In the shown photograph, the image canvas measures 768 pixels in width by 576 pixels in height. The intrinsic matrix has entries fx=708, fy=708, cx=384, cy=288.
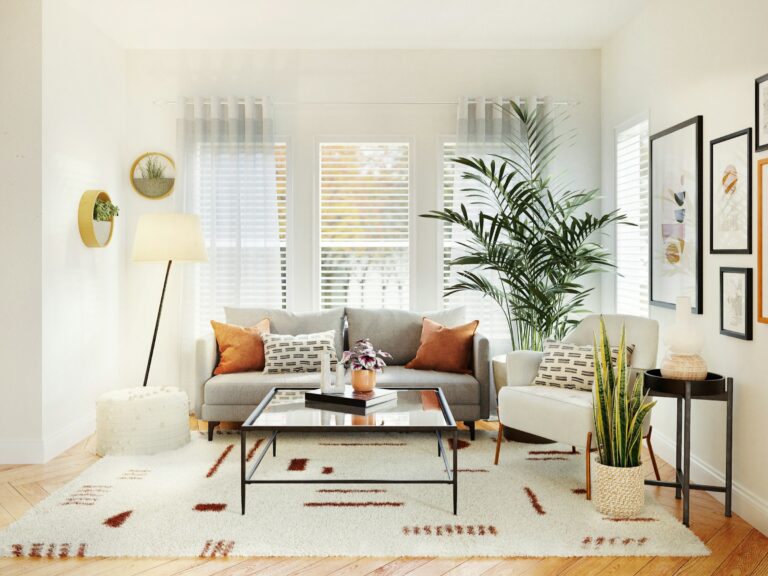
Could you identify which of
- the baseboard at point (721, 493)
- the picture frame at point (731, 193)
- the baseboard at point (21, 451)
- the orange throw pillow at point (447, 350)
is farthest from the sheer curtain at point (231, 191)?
the picture frame at point (731, 193)

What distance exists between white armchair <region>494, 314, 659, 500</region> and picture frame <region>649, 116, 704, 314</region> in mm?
314

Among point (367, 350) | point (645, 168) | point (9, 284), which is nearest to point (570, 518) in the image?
point (367, 350)

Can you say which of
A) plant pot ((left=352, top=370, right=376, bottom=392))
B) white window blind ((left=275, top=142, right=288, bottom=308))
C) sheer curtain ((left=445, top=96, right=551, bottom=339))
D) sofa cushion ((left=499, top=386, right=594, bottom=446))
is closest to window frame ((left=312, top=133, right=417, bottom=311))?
white window blind ((left=275, top=142, right=288, bottom=308))

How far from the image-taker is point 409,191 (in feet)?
17.9

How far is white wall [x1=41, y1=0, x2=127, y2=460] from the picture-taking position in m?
4.25

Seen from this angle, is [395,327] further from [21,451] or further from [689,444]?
[21,451]

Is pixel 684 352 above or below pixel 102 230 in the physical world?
below

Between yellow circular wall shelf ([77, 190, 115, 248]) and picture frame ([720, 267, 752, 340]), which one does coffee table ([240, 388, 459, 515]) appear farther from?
yellow circular wall shelf ([77, 190, 115, 248])

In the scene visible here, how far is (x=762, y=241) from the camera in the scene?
316 centimetres

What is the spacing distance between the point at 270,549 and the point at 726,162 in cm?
282

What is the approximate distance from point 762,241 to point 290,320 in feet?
10.2

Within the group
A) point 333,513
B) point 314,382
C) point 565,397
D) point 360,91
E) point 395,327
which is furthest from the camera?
point 360,91

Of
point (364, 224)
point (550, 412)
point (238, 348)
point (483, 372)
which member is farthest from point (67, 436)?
point (550, 412)

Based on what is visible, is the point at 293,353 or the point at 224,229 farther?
→ the point at 224,229
